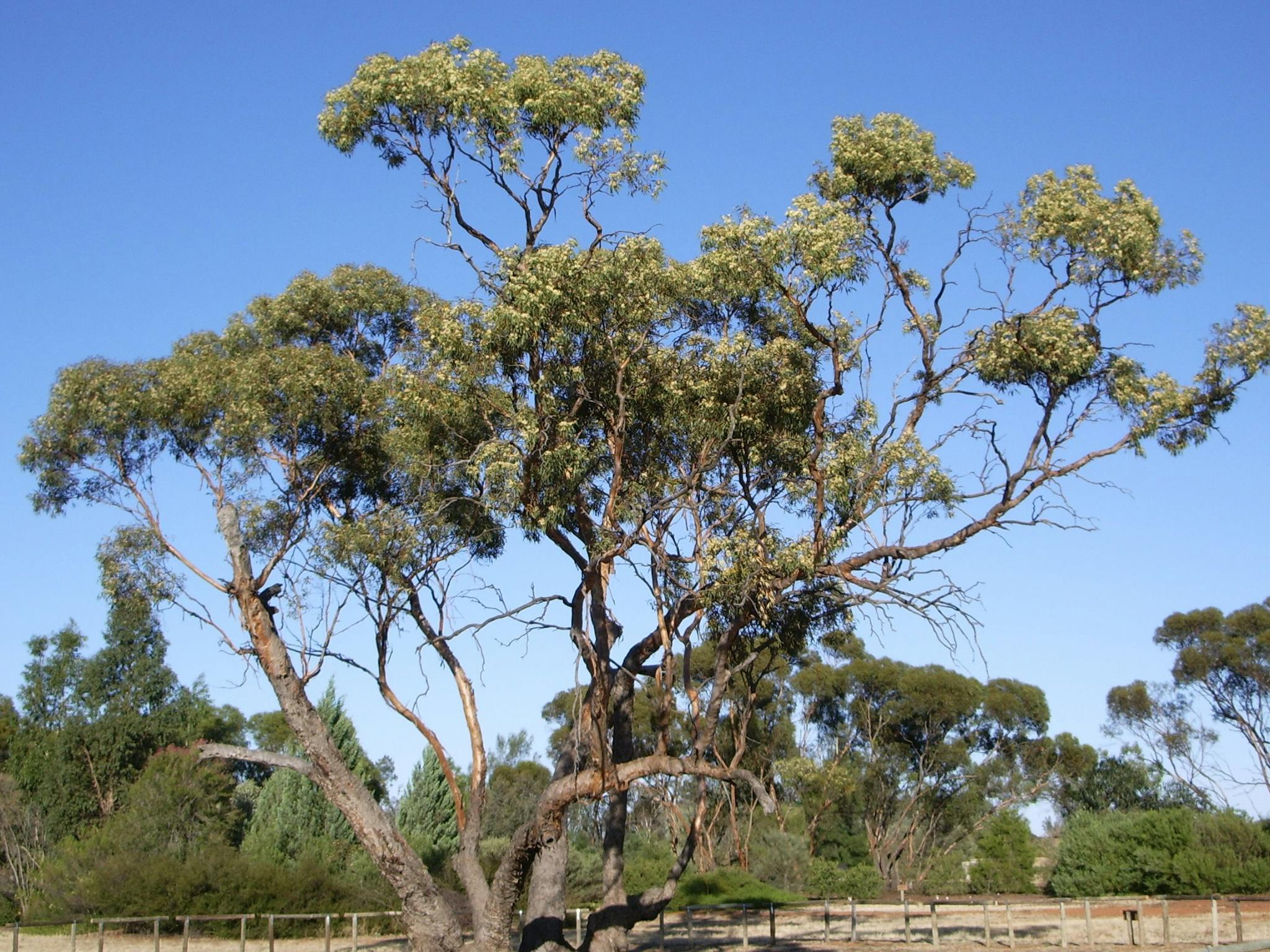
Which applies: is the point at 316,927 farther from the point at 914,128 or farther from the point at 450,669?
the point at 914,128

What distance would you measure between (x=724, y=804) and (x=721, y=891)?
1785 cm

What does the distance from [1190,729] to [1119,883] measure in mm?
16689

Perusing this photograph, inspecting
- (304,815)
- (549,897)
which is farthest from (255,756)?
(304,815)

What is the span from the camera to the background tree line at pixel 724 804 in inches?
1200

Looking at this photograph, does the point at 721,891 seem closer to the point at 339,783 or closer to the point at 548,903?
the point at 548,903

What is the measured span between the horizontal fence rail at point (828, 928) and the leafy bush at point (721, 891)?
0.55 meters

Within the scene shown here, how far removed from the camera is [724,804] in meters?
50.5

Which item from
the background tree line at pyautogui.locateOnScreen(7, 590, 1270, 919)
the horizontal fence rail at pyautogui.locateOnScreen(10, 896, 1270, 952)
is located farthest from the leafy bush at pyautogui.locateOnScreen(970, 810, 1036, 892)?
the horizontal fence rail at pyautogui.locateOnScreen(10, 896, 1270, 952)

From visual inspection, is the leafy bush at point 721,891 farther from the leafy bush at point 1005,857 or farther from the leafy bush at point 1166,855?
the leafy bush at point 1005,857

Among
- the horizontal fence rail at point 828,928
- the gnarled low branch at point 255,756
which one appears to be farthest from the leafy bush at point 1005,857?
the gnarled low branch at point 255,756

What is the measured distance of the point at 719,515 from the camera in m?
16.2

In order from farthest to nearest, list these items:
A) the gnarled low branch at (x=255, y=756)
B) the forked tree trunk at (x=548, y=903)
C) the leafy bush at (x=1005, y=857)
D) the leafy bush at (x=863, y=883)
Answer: the leafy bush at (x=1005, y=857), the leafy bush at (x=863, y=883), the gnarled low branch at (x=255, y=756), the forked tree trunk at (x=548, y=903)

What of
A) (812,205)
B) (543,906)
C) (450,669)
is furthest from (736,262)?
(543,906)

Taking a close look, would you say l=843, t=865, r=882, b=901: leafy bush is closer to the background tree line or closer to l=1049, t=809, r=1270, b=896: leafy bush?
the background tree line
